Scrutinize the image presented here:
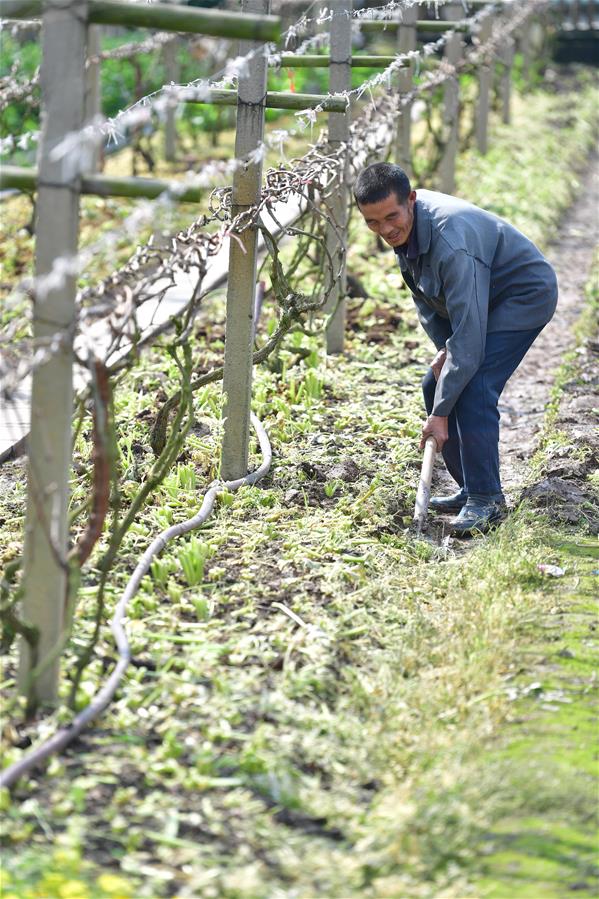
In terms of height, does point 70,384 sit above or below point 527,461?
above

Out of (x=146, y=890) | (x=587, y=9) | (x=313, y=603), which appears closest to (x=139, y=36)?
(x=587, y=9)

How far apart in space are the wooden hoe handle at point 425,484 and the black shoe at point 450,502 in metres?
0.28

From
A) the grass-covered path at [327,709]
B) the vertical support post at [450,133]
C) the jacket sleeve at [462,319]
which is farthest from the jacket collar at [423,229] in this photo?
the vertical support post at [450,133]

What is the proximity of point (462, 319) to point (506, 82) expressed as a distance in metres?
12.9

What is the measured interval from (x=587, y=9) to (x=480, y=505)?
25.3 m

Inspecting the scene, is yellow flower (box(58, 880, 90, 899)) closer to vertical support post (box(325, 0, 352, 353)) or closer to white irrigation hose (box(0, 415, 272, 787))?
white irrigation hose (box(0, 415, 272, 787))

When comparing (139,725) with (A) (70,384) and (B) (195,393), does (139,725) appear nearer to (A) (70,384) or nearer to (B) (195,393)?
(A) (70,384)

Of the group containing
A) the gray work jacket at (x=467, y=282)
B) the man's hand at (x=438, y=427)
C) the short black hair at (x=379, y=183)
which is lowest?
the man's hand at (x=438, y=427)

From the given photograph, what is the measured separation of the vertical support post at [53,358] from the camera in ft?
9.46

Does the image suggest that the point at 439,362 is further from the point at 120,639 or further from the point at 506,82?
the point at 506,82

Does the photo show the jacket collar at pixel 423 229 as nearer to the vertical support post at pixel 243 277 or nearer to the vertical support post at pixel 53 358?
the vertical support post at pixel 243 277

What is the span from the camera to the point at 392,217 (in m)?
4.51

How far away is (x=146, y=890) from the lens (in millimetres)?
2621

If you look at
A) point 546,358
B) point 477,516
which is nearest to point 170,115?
point 546,358
